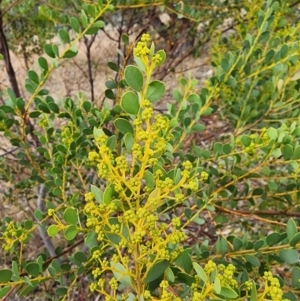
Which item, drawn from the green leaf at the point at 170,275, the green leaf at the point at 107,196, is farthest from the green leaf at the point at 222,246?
the green leaf at the point at 107,196

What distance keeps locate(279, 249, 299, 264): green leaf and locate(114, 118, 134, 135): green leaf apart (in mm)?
353

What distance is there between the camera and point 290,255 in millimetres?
770

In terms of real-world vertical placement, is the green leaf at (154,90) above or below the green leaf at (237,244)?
above

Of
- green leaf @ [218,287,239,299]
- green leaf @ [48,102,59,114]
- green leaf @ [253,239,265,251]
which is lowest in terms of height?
green leaf @ [253,239,265,251]

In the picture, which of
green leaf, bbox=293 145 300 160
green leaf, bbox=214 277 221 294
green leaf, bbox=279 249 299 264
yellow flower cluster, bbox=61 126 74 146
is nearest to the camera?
green leaf, bbox=214 277 221 294

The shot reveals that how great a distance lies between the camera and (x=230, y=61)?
1.23m

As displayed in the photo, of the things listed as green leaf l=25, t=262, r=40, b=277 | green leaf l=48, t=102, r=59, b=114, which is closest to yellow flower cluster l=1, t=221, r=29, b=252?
green leaf l=25, t=262, r=40, b=277

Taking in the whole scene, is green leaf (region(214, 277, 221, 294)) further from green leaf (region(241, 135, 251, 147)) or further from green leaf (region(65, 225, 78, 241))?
green leaf (region(241, 135, 251, 147))

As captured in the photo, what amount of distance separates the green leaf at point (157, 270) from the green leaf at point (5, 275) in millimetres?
255

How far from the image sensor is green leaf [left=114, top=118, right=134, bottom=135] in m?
0.66

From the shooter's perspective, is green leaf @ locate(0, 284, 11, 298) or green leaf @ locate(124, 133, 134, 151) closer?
green leaf @ locate(124, 133, 134, 151)

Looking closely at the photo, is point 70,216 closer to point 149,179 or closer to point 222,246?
point 149,179

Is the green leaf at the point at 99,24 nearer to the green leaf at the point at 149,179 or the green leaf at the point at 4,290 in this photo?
the green leaf at the point at 149,179

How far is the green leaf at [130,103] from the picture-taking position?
0.59 m
